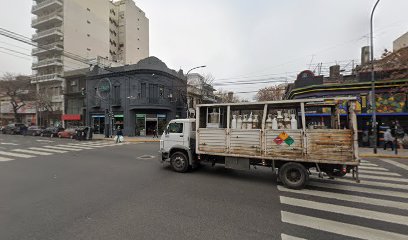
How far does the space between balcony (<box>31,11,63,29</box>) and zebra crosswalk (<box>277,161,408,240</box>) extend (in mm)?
48618

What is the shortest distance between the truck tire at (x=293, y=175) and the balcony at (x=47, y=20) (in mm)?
48017

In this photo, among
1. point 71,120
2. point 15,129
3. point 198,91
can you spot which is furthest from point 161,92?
point 15,129

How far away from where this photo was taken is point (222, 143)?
289 inches

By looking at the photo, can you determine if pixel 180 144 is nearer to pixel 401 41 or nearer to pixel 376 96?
pixel 376 96

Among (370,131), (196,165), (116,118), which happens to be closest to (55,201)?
(196,165)

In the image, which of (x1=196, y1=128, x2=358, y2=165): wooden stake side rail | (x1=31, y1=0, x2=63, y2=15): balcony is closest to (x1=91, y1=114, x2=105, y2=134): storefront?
(x1=31, y1=0, x2=63, y2=15): balcony

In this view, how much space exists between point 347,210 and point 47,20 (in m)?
52.0

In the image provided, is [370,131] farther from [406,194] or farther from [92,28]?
[92,28]

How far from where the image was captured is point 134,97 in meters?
27.6

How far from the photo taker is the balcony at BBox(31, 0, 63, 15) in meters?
37.7

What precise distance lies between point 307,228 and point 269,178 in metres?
3.60

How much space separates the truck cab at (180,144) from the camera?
26.9 ft

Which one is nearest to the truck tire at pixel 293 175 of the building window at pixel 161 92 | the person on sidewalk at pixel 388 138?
the person on sidewalk at pixel 388 138

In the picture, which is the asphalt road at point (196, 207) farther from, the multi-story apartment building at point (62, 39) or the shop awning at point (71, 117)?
the multi-story apartment building at point (62, 39)
